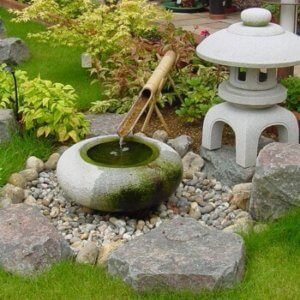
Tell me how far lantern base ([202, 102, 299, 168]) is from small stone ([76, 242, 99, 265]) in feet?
4.99

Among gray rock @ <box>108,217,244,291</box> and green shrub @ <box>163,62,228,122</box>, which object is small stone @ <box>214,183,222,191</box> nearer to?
green shrub @ <box>163,62,228,122</box>

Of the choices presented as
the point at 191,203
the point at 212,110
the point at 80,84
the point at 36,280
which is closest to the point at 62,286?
the point at 36,280

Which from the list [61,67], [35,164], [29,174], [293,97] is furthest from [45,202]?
[61,67]

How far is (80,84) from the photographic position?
8.27 m

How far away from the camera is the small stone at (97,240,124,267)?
4.75m

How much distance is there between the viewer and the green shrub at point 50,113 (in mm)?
6371

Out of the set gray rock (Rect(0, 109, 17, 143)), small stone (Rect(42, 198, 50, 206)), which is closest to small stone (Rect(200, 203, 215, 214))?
small stone (Rect(42, 198, 50, 206))

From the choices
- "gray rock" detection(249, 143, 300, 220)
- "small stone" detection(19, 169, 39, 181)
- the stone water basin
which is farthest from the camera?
"small stone" detection(19, 169, 39, 181)

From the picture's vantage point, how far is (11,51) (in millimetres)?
9086

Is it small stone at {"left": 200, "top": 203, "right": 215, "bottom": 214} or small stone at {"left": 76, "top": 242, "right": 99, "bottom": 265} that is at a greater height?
small stone at {"left": 76, "top": 242, "right": 99, "bottom": 265}

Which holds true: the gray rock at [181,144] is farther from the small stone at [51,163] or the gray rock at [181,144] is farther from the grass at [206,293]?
the grass at [206,293]

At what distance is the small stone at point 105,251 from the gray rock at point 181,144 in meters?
1.50

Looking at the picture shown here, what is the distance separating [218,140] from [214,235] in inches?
61.3

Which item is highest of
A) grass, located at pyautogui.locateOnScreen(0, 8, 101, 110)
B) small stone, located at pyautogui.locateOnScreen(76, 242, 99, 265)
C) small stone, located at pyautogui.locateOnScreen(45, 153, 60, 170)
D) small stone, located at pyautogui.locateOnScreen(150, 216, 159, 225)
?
small stone, located at pyautogui.locateOnScreen(76, 242, 99, 265)
